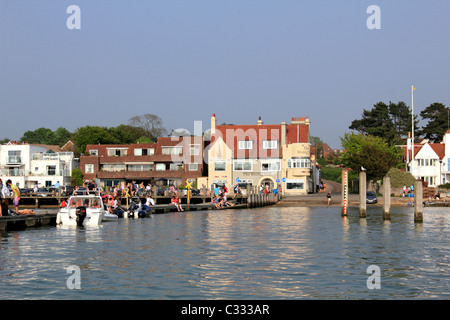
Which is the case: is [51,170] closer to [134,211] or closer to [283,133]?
[283,133]

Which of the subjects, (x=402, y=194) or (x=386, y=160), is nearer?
(x=402, y=194)

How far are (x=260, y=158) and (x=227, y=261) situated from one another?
75483 mm

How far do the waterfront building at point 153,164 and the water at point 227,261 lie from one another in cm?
6188

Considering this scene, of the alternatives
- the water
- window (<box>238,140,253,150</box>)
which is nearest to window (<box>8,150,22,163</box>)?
window (<box>238,140,253,150</box>)

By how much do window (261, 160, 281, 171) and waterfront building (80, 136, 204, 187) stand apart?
11.5 m

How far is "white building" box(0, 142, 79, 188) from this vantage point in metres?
114

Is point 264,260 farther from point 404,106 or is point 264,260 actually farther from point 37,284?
point 404,106

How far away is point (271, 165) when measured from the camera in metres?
102

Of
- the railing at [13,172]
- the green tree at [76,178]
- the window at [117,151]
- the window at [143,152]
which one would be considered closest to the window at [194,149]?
the window at [143,152]

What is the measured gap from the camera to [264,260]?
1082 inches

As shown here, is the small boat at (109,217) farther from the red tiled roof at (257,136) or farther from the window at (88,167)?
the window at (88,167)

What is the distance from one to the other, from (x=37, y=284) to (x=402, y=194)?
72315mm

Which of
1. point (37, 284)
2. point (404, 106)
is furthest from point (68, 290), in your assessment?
point (404, 106)

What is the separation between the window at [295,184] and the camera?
10069cm
